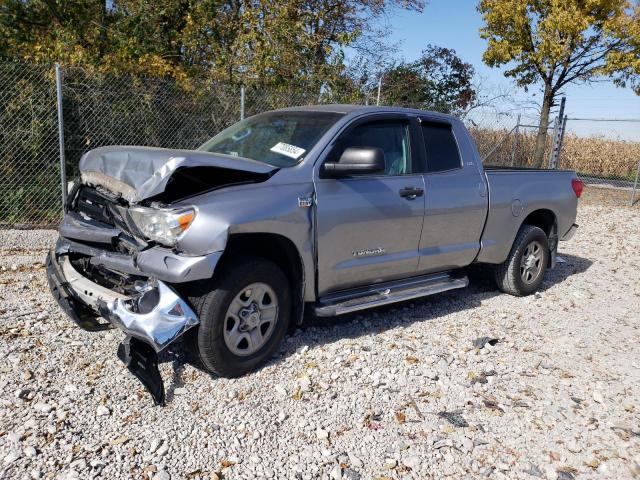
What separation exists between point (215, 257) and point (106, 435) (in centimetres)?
119

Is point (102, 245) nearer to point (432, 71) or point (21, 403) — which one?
point (21, 403)

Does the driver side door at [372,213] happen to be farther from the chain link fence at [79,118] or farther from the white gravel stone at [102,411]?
the chain link fence at [79,118]

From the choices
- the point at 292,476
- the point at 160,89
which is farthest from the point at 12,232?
→ the point at 292,476

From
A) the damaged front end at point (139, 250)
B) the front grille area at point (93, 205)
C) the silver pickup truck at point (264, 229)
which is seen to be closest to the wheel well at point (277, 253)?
the silver pickup truck at point (264, 229)

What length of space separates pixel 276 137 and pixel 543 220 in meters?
3.58

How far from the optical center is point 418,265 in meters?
4.92

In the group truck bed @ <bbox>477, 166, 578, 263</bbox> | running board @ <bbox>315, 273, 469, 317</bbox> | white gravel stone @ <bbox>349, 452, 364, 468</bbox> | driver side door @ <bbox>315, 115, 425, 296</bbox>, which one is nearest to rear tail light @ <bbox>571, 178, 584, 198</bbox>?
truck bed @ <bbox>477, 166, 578, 263</bbox>

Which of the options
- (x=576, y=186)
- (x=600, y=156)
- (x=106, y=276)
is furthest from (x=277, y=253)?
(x=600, y=156)

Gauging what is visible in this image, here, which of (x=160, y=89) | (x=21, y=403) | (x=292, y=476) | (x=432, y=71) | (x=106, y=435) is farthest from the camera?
(x=432, y=71)

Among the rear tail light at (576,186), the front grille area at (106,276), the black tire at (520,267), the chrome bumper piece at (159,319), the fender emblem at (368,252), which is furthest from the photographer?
the rear tail light at (576,186)

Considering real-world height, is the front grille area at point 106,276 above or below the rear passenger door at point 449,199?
below

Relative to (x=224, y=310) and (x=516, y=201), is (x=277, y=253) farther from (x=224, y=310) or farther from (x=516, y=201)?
(x=516, y=201)

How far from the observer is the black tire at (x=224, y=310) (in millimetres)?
3508

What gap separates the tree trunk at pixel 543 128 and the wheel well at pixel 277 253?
13745 mm
